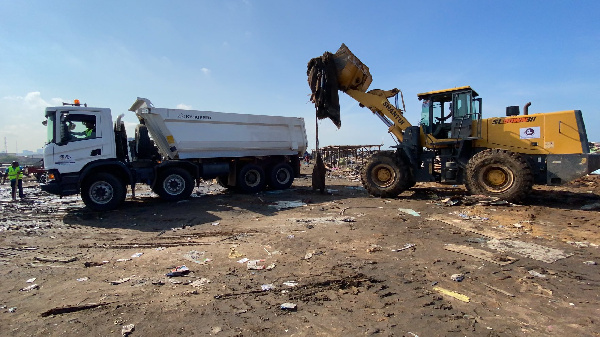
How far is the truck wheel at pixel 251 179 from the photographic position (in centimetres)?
1019

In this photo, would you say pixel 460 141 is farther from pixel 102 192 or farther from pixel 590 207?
pixel 102 192

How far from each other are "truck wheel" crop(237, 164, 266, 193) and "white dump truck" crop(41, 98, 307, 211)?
3cm

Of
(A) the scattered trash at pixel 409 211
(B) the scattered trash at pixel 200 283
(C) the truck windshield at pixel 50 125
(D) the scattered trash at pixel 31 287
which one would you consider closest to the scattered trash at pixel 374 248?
(B) the scattered trash at pixel 200 283

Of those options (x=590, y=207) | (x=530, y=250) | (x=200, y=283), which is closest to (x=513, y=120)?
(x=590, y=207)

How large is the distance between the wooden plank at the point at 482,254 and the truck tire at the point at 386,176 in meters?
4.10

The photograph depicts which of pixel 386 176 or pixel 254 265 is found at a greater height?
pixel 386 176

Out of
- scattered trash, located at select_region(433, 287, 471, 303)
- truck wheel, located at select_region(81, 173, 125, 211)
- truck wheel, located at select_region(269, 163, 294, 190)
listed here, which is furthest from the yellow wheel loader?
truck wheel, located at select_region(81, 173, 125, 211)

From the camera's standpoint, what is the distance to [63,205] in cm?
884

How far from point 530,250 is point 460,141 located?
13.8 feet

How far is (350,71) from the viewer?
8.95 meters

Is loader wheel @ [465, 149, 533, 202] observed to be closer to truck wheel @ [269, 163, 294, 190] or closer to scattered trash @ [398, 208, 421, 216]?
scattered trash @ [398, 208, 421, 216]

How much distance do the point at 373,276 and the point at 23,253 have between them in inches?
192

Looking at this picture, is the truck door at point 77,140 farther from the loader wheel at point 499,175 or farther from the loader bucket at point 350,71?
the loader wheel at point 499,175

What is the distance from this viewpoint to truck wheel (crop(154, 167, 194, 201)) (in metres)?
8.77
